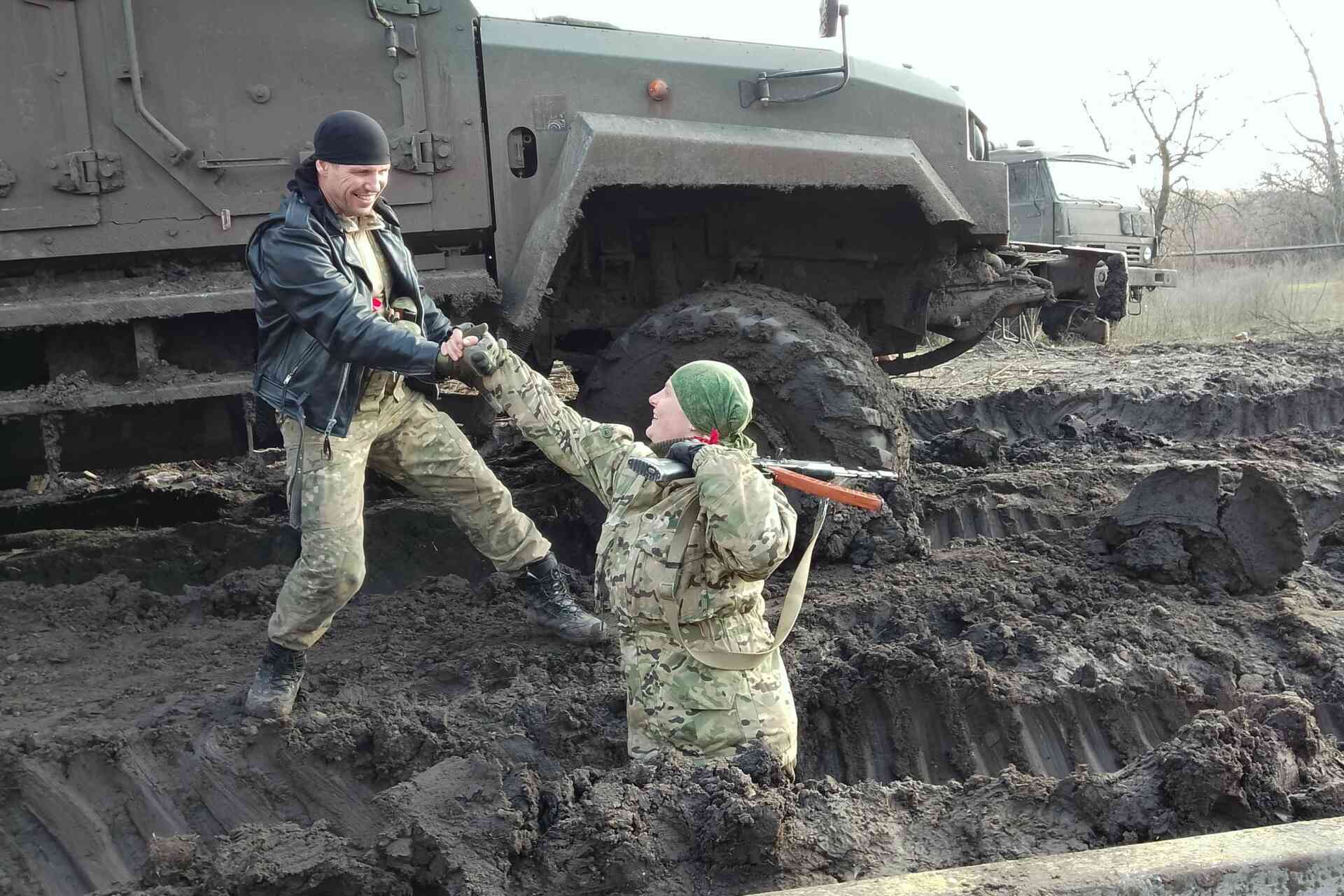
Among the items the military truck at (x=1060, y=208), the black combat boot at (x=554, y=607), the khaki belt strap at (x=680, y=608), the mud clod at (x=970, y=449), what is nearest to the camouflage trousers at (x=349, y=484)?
the black combat boot at (x=554, y=607)

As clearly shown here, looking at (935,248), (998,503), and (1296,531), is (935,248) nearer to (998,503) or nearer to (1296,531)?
(998,503)

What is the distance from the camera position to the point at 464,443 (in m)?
3.65

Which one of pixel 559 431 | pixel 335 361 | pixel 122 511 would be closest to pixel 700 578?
pixel 559 431

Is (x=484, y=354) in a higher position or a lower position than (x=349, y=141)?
lower

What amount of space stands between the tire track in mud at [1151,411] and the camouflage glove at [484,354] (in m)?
4.58

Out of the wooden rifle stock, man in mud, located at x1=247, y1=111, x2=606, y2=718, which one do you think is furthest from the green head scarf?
man in mud, located at x1=247, y1=111, x2=606, y2=718

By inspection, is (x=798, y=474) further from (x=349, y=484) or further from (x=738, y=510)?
(x=349, y=484)

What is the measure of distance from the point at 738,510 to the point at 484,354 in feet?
2.97

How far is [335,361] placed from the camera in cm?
322

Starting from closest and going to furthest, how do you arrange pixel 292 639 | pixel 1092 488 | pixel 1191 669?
pixel 292 639 → pixel 1191 669 → pixel 1092 488

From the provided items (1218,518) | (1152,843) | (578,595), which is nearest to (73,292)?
(578,595)

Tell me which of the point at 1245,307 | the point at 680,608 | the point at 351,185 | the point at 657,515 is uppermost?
the point at 351,185

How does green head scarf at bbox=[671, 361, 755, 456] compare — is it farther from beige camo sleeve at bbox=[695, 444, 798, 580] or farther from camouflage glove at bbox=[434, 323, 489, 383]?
camouflage glove at bbox=[434, 323, 489, 383]

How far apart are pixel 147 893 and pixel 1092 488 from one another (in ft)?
14.3
